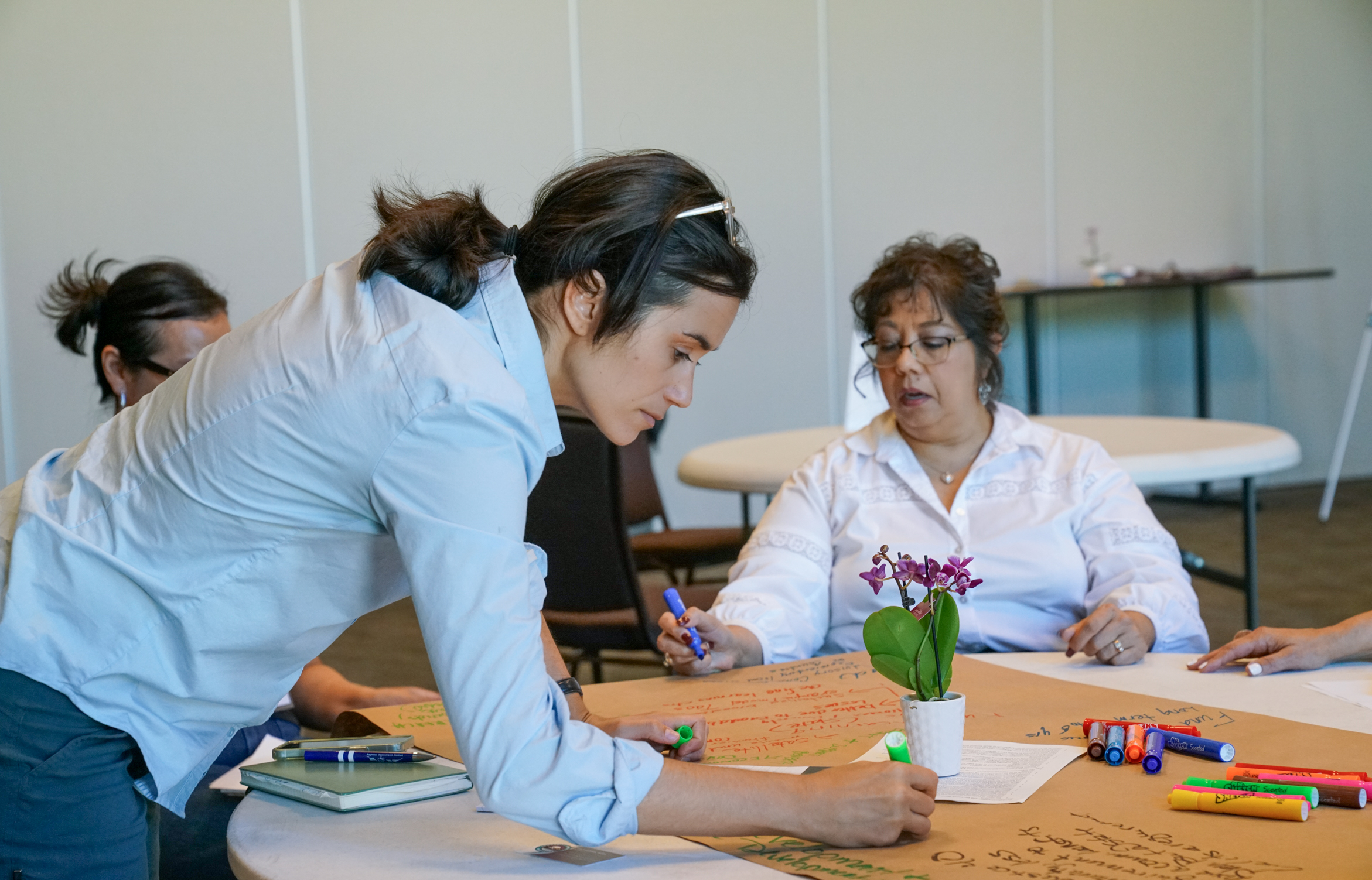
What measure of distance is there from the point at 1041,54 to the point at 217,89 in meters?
4.39

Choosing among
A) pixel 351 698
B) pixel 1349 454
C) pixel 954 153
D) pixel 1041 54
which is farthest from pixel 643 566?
pixel 1349 454

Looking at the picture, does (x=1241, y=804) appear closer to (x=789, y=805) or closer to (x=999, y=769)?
(x=999, y=769)

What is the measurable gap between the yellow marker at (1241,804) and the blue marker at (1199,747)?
0.13 m

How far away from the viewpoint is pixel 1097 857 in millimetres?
1026

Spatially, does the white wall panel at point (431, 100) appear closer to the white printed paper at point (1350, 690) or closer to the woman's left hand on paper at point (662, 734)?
the woman's left hand on paper at point (662, 734)

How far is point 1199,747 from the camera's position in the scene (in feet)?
4.12

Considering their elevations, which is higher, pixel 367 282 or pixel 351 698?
pixel 367 282

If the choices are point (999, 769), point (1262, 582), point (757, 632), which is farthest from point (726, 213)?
point (1262, 582)

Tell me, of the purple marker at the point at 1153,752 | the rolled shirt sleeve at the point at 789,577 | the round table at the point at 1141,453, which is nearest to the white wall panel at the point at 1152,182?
the round table at the point at 1141,453

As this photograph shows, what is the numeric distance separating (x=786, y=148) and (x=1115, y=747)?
5.48 meters

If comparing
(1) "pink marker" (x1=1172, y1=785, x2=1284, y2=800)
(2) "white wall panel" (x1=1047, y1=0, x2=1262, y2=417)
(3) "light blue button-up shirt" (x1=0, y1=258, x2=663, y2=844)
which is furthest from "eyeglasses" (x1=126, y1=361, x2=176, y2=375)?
(2) "white wall panel" (x1=1047, y1=0, x2=1262, y2=417)

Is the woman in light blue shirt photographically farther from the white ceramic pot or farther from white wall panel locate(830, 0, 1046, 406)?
white wall panel locate(830, 0, 1046, 406)

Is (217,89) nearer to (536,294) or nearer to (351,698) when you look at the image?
(351,698)

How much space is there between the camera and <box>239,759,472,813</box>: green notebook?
1.24 metres
